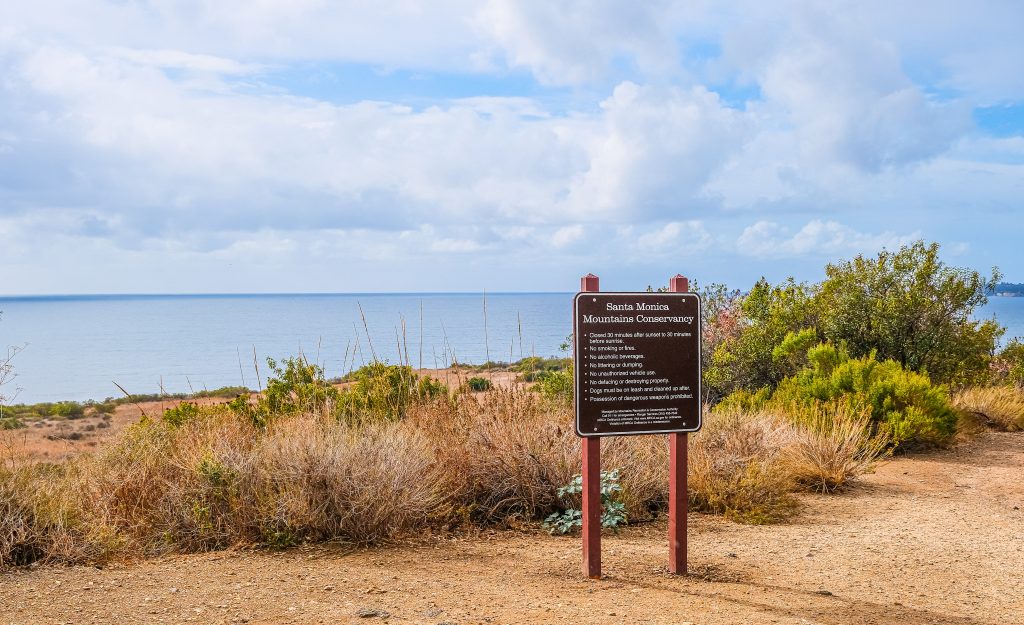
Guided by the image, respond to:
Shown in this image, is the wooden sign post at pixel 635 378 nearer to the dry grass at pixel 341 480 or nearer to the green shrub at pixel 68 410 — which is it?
the dry grass at pixel 341 480

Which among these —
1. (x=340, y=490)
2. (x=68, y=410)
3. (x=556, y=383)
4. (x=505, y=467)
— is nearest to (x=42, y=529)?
(x=340, y=490)

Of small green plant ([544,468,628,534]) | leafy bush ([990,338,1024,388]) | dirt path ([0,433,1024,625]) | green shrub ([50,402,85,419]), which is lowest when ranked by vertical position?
green shrub ([50,402,85,419])

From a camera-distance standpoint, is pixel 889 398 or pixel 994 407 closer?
pixel 889 398

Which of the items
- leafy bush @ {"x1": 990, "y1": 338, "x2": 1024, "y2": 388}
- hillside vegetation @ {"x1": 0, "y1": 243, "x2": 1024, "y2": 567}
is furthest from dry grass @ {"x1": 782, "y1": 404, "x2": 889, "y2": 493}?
leafy bush @ {"x1": 990, "y1": 338, "x2": 1024, "y2": 388}

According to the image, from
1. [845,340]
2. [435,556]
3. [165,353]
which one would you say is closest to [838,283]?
[845,340]

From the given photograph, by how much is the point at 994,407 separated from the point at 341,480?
12396 mm

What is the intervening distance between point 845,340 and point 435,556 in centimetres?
1016

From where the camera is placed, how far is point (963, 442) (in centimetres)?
1305

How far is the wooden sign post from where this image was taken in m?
5.95

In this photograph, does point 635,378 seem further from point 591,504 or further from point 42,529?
point 42,529

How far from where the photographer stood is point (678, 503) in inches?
246

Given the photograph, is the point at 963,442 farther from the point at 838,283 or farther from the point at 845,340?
the point at 838,283

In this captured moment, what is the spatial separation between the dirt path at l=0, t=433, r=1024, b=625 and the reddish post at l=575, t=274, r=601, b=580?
0.14 metres

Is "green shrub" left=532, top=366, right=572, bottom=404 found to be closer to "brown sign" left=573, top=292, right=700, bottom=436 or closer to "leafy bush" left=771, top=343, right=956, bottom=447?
"leafy bush" left=771, top=343, right=956, bottom=447
